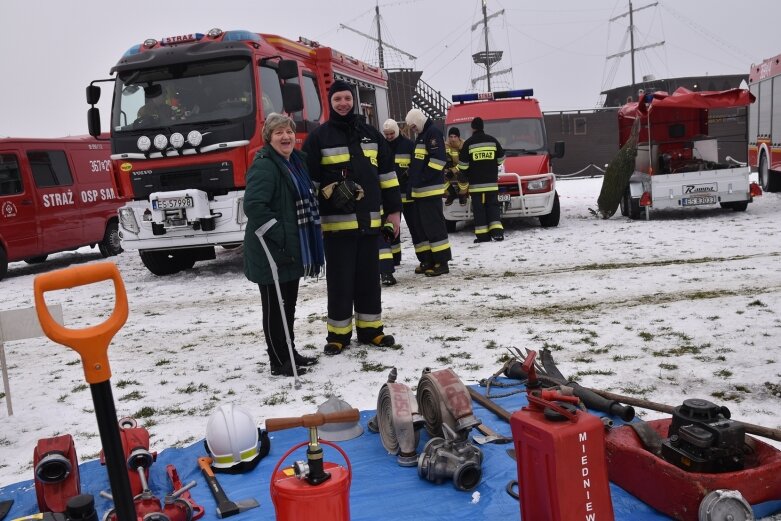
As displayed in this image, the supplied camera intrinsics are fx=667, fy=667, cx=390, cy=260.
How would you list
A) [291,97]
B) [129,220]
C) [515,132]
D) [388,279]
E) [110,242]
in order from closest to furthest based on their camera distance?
[388,279]
[291,97]
[129,220]
[515,132]
[110,242]

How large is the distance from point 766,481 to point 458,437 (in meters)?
1.34

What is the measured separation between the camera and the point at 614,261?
8734mm

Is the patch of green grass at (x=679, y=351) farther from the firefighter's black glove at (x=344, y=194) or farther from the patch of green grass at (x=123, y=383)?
the patch of green grass at (x=123, y=383)

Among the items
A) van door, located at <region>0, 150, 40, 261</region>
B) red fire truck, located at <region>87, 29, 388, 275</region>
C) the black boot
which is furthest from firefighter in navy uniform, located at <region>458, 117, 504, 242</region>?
van door, located at <region>0, 150, 40, 261</region>

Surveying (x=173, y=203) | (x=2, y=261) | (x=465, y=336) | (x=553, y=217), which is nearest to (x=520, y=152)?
(x=553, y=217)

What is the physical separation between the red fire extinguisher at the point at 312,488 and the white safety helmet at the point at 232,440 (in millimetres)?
1202

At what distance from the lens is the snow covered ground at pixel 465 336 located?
14.4 feet

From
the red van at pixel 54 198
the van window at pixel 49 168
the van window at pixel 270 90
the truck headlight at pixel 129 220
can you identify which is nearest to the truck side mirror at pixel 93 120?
the truck headlight at pixel 129 220

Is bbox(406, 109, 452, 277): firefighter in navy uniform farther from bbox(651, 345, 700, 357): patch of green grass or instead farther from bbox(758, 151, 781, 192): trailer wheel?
bbox(758, 151, 781, 192): trailer wheel

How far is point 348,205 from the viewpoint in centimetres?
524

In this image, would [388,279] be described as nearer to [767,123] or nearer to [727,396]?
[727,396]

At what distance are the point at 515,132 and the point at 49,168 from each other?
→ 28.3 ft

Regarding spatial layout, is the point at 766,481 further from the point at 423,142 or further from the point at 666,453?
the point at 423,142

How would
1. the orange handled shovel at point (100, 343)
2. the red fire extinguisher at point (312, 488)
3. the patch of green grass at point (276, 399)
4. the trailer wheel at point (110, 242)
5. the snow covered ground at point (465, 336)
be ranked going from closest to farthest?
the orange handled shovel at point (100, 343)
the red fire extinguisher at point (312, 488)
the snow covered ground at point (465, 336)
the patch of green grass at point (276, 399)
the trailer wheel at point (110, 242)
